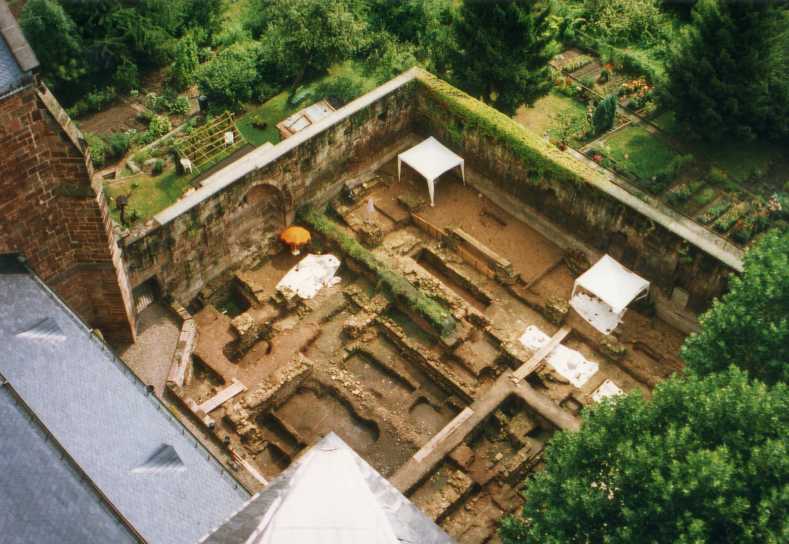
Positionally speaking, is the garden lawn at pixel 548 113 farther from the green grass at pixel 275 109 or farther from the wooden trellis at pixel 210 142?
the wooden trellis at pixel 210 142

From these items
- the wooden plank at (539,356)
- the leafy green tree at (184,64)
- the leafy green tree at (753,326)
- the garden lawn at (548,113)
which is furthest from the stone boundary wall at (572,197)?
the leafy green tree at (184,64)

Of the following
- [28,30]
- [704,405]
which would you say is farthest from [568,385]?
[28,30]

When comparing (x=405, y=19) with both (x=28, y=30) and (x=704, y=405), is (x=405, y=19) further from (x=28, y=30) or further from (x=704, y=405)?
(x=704, y=405)

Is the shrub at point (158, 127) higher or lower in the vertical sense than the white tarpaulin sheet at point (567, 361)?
higher

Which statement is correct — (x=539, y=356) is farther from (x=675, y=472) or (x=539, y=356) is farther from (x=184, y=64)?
(x=184, y=64)

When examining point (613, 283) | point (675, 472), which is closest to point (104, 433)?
point (675, 472)
